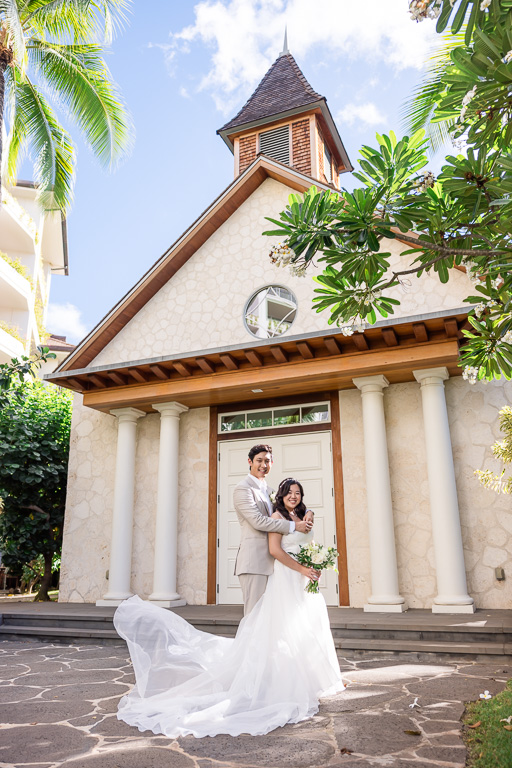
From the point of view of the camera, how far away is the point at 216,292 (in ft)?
34.9

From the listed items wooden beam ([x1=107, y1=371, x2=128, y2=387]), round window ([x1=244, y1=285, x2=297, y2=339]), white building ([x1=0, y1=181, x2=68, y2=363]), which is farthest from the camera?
white building ([x1=0, y1=181, x2=68, y2=363])

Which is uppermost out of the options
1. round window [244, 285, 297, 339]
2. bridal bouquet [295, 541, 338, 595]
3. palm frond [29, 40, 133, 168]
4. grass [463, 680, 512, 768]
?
palm frond [29, 40, 133, 168]

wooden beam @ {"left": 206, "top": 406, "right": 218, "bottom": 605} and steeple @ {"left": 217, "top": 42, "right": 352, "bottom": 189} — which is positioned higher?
steeple @ {"left": 217, "top": 42, "right": 352, "bottom": 189}

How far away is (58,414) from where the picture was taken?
41.3ft

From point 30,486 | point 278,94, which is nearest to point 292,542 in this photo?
point 30,486

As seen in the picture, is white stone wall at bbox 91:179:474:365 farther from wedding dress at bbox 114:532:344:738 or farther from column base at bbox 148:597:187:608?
wedding dress at bbox 114:532:344:738

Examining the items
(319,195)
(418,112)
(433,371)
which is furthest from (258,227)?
(319,195)

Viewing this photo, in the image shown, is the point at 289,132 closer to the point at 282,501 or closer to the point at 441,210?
the point at 282,501

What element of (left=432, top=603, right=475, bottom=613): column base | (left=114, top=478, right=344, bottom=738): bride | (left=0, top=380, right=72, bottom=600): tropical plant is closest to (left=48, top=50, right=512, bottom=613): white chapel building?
(left=432, top=603, right=475, bottom=613): column base

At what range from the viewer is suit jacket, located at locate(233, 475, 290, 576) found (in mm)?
4638

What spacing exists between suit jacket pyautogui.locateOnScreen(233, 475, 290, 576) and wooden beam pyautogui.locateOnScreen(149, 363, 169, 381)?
5.09 m

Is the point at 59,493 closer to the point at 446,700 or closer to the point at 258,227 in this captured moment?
the point at 258,227

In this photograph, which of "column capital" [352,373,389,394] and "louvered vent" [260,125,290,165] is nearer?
"column capital" [352,373,389,394]

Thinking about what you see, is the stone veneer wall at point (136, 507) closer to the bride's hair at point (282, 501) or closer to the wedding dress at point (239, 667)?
the wedding dress at point (239, 667)
